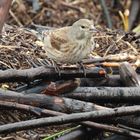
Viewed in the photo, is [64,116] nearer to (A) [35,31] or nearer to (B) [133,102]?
(B) [133,102]

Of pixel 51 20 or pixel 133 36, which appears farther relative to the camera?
pixel 51 20

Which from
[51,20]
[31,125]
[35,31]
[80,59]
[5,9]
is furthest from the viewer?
[51,20]

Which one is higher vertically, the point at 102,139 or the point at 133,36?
the point at 133,36

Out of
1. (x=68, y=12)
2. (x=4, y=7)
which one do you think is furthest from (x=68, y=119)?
(x=68, y=12)

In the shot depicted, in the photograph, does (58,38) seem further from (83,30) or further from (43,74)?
(43,74)

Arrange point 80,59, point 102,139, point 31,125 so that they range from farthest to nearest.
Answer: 1. point 80,59
2. point 102,139
3. point 31,125

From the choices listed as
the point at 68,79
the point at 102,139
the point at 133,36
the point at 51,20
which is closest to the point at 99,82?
the point at 68,79

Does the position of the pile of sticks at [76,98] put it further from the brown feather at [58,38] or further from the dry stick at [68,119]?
the brown feather at [58,38]

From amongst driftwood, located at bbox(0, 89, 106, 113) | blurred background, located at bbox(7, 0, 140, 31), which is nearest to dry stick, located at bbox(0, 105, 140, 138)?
driftwood, located at bbox(0, 89, 106, 113)
